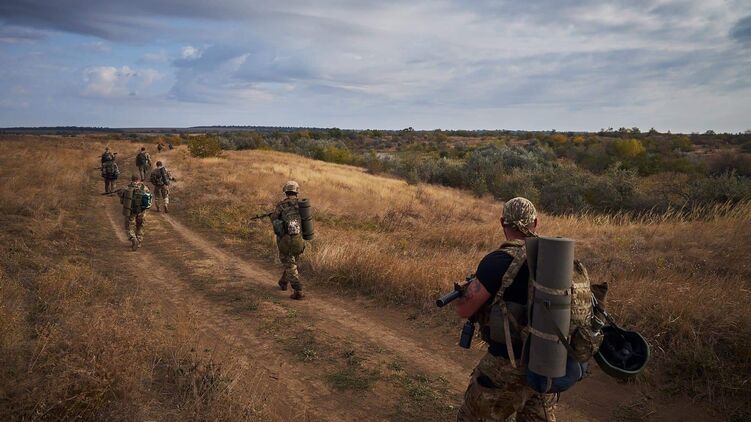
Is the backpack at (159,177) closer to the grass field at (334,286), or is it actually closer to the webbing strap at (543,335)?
the grass field at (334,286)

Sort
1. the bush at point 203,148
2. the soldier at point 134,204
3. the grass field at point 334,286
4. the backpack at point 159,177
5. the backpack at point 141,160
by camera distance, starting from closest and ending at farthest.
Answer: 1. the grass field at point 334,286
2. the soldier at point 134,204
3. the backpack at point 159,177
4. the backpack at point 141,160
5. the bush at point 203,148

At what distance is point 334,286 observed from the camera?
8.20 meters

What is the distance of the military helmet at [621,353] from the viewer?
2.59 meters

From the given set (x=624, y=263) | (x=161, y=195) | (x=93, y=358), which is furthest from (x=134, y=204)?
(x=624, y=263)

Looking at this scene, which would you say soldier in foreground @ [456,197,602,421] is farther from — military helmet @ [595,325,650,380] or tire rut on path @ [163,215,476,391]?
tire rut on path @ [163,215,476,391]

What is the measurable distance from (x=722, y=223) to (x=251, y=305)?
9.71m

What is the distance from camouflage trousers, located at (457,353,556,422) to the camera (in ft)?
9.52

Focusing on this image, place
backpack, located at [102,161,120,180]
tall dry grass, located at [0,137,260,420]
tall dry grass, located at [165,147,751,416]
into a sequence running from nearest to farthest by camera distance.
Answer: tall dry grass, located at [0,137,260,420], tall dry grass, located at [165,147,751,416], backpack, located at [102,161,120,180]

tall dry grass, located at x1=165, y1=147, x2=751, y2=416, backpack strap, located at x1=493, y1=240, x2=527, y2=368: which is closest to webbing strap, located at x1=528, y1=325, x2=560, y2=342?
backpack strap, located at x1=493, y1=240, x2=527, y2=368

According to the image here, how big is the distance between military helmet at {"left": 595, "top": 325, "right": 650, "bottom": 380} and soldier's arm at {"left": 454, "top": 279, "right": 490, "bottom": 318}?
2.50 ft

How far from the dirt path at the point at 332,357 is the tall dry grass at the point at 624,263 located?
50 cm

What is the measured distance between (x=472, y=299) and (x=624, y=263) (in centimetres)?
648

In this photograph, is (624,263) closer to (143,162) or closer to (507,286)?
(507,286)

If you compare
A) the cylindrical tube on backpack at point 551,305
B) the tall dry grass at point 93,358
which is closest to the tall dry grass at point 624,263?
the cylindrical tube on backpack at point 551,305
